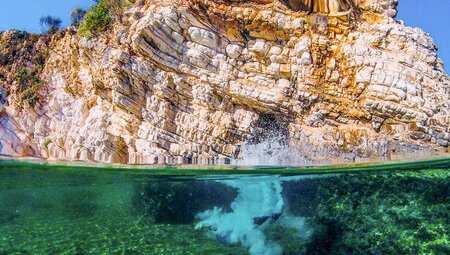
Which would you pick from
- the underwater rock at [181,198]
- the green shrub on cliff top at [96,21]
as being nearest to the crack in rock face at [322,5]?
the underwater rock at [181,198]

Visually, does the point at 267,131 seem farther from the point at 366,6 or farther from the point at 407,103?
the point at 366,6

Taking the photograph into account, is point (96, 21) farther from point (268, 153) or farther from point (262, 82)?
point (268, 153)

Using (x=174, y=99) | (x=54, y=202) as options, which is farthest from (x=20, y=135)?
(x=174, y=99)

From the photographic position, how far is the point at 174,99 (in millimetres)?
22250

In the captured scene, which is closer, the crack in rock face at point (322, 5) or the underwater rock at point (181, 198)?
the underwater rock at point (181, 198)

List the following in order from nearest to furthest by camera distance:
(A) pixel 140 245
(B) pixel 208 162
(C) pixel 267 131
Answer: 1. (A) pixel 140 245
2. (B) pixel 208 162
3. (C) pixel 267 131

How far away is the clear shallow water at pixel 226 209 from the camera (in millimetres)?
14391

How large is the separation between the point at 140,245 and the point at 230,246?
119 inches

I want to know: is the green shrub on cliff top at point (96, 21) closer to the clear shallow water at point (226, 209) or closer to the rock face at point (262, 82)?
the rock face at point (262, 82)

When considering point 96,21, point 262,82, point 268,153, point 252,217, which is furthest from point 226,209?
point 96,21

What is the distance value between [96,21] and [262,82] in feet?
34.7

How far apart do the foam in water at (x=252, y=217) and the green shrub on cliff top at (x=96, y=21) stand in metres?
11.8

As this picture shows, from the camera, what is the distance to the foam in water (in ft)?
52.1

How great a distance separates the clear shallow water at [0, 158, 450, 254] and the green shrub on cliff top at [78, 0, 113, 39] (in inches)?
375
